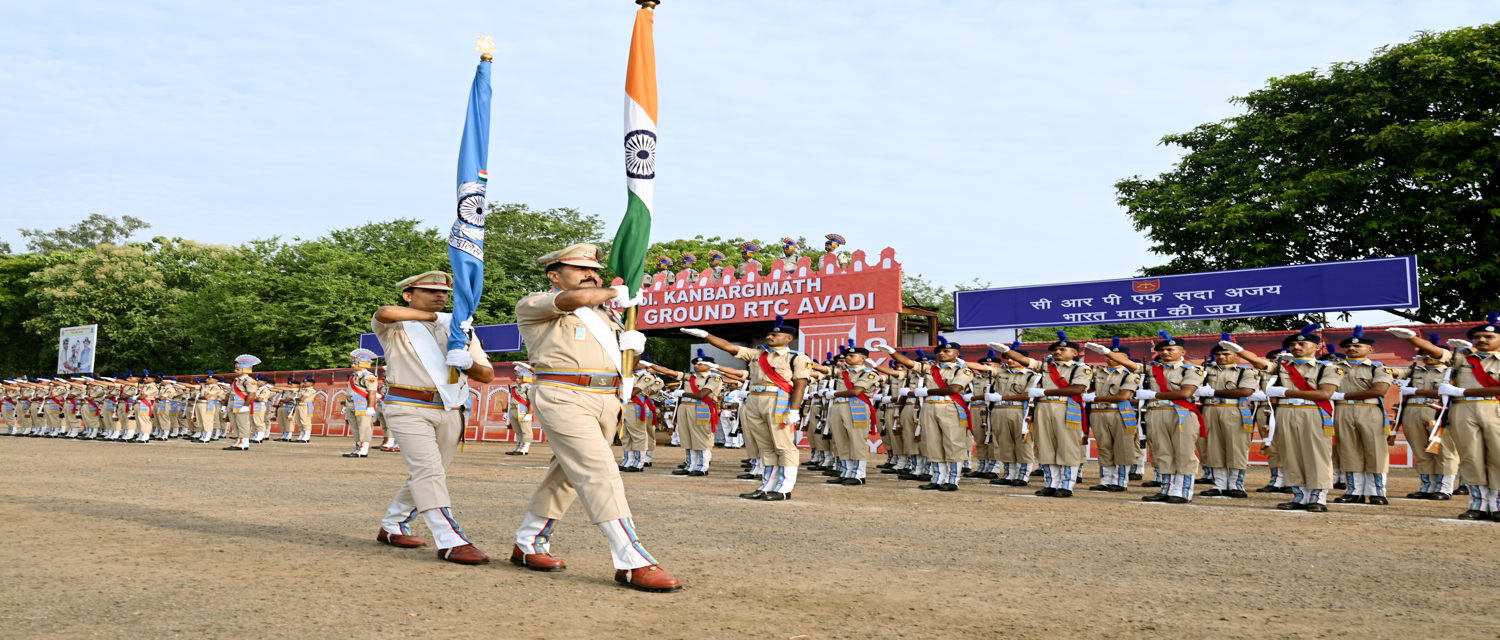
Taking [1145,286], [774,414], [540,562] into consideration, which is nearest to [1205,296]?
[1145,286]

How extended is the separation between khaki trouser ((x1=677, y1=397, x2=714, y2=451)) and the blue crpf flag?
792 centimetres

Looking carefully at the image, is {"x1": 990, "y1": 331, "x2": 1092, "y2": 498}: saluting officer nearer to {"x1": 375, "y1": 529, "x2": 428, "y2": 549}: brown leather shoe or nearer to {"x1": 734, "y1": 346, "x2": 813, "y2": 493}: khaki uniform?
{"x1": 734, "y1": 346, "x2": 813, "y2": 493}: khaki uniform

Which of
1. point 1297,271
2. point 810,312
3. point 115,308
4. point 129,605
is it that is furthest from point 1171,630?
point 115,308

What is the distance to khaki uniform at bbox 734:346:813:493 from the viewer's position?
10.7m

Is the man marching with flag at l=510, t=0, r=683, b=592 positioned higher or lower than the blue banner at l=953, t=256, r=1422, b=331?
lower

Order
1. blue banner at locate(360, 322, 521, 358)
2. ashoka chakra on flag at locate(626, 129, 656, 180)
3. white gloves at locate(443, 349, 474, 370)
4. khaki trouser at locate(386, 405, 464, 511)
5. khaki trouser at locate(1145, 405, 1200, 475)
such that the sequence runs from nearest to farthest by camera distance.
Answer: khaki trouser at locate(386, 405, 464, 511) → white gloves at locate(443, 349, 474, 370) → ashoka chakra on flag at locate(626, 129, 656, 180) → khaki trouser at locate(1145, 405, 1200, 475) → blue banner at locate(360, 322, 521, 358)

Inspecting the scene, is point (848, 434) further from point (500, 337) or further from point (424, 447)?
point (500, 337)

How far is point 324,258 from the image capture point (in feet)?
148

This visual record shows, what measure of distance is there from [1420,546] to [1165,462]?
3.81m

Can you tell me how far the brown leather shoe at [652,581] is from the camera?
518 cm

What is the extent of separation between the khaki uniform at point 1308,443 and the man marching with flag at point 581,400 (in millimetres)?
7707

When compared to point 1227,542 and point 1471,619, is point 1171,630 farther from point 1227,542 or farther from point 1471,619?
point 1227,542

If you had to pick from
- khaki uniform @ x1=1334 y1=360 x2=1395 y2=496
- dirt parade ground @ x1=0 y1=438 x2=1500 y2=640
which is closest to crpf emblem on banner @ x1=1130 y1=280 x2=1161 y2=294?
khaki uniform @ x1=1334 y1=360 x2=1395 y2=496

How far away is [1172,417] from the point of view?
444 inches
